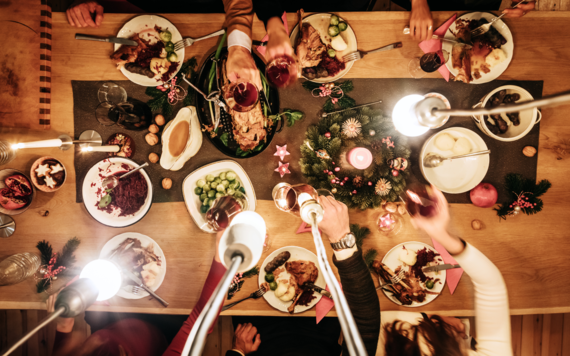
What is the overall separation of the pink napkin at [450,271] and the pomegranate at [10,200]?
2.95 m

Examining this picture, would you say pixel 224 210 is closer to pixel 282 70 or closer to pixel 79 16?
pixel 282 70

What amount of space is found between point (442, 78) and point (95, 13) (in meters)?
2.49

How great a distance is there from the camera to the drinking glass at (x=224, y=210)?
5.49 ft

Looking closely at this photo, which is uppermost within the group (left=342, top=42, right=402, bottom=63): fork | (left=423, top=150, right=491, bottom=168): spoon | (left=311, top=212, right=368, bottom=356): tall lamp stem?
(left=342, top=42, right=402, bottom=63): fork

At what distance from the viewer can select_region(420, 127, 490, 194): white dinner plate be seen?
6.09ft

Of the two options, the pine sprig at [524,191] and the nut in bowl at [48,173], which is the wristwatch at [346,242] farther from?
the nut in bowl at [48,173]

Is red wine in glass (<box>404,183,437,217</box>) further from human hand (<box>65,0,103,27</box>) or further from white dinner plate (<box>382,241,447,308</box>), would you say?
human hand (<box>65,0,103,27</box>)

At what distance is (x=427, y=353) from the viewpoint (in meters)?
1.68

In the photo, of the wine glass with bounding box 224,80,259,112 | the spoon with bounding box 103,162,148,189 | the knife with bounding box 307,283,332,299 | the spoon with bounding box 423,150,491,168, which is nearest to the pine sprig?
the spoon with bounding box 423,150,491,168

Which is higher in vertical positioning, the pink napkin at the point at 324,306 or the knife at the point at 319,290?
the knife at the point at 319,290

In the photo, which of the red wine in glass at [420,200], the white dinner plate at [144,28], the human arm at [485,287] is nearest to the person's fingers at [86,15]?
the white dinner plate at [144,28]

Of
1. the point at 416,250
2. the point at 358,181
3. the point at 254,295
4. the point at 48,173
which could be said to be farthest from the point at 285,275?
the point at 48,173

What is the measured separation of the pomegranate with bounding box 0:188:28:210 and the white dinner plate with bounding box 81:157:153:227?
1.50 ft

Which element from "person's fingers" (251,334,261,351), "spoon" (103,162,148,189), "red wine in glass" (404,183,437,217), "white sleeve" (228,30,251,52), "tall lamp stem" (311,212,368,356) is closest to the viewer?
"tall lamp stem" (311,212,368,356)
